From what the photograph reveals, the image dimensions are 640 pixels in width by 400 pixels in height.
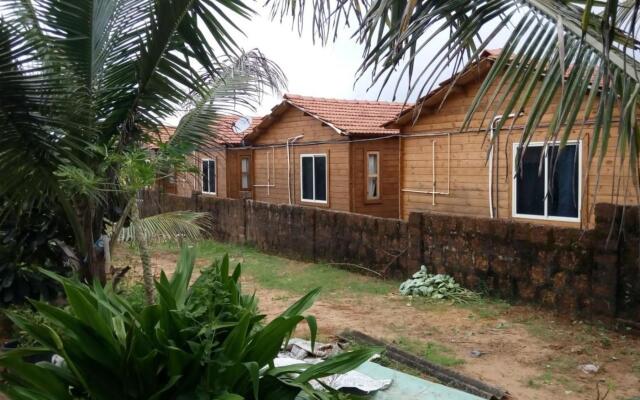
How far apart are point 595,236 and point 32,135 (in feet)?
19.1

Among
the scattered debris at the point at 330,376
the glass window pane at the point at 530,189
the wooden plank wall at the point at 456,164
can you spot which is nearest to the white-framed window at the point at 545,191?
the glass window pane at the point at 530,189

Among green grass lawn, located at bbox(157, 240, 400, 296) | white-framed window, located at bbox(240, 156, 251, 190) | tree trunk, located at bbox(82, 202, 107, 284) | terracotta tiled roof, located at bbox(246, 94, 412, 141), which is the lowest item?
green grass lawn, located at bbox(157, 240, 400, 296)

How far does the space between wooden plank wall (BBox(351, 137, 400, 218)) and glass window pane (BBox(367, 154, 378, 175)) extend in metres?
0.11

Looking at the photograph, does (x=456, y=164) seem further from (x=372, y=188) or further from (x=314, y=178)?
(x=314, y=178)

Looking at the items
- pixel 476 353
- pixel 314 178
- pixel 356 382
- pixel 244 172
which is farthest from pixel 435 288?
pixel 244 172

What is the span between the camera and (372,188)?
13867 mm

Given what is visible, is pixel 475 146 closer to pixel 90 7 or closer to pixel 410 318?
pixel 410 318

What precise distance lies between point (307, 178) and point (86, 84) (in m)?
11.4

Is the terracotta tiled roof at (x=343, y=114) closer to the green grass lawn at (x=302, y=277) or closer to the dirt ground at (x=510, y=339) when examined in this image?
the green grass lawn at (x=302, y=277)

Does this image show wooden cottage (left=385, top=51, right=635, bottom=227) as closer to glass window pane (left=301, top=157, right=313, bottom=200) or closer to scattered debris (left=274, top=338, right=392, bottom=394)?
glass window pane (left=301, top=157, right=313, bottom=200)

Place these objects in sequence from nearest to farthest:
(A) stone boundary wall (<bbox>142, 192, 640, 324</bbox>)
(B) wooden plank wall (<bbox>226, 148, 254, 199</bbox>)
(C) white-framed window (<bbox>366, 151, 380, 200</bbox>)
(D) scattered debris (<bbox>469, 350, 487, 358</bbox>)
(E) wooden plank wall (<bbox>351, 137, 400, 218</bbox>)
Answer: (D) scattered debris (<bbox>469, 350, 487, 358</bbox>) < (A) stone boundary wall (<bbox>142, 192, 640, 324</bbox>) < (E) wooden plank wall (<bbox>351, 137, 400, 218</bbox>) < (C) white-framed window (<bbox>366, 151, 380, 200</bbox>) < (B) wooden plank wall (<bbox>226, 148, 254, 199</bbox>)

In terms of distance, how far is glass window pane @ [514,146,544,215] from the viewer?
353 inches

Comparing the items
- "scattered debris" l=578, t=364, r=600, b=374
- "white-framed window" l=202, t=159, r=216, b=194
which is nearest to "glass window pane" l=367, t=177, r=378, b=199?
"white-framed window" l=202, t=159, r=216, b=194

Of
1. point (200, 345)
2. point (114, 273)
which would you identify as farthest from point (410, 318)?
point (200, 345)
